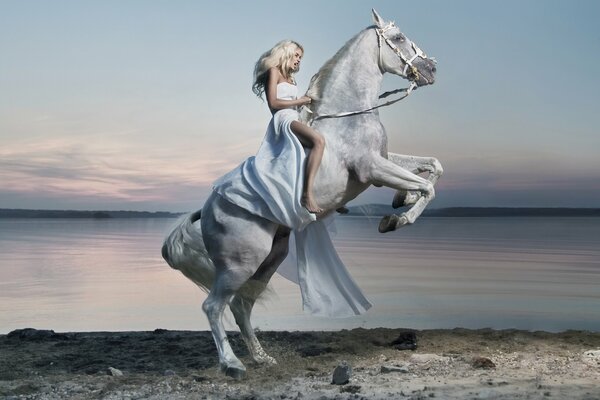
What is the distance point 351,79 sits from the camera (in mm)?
6613

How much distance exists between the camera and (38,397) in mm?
6223

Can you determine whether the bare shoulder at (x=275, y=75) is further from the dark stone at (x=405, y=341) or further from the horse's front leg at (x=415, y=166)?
the dark stone at (x=405, y=341)

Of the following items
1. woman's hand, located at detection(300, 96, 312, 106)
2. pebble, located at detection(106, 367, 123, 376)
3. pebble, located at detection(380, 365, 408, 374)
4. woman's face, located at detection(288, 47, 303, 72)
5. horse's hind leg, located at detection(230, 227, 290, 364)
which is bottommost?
pebble, located at detection(106, 367, 123, 376)

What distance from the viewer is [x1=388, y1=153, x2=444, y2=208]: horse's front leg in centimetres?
672

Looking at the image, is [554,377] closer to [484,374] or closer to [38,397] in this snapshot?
[484,374]

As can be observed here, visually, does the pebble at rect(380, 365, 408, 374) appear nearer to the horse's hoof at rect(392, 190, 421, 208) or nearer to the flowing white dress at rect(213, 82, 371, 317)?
the flowing white dress at rect(213, 82, 371, 317)

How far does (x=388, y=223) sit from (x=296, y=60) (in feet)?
4.61

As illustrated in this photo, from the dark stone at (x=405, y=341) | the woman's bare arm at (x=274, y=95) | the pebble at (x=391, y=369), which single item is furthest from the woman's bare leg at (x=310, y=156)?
the dark stone at (x=405, y=341)

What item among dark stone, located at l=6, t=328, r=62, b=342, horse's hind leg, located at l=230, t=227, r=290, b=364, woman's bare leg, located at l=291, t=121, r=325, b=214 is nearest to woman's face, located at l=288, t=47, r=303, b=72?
woman's bare leg, located at l=291, t=121, r=325, b=214

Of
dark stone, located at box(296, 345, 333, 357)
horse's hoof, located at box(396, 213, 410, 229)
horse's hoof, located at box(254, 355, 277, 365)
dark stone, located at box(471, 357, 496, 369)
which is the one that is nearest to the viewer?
horse's hoof, located at box(396, 213, 410, 229)

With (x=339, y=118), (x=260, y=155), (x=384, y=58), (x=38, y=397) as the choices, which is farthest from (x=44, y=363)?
(x=384, y=58)

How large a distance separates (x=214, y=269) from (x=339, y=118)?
1552 mm

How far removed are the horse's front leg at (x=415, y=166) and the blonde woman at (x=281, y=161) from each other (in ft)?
2.45

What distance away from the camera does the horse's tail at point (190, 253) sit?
686 centimetres
